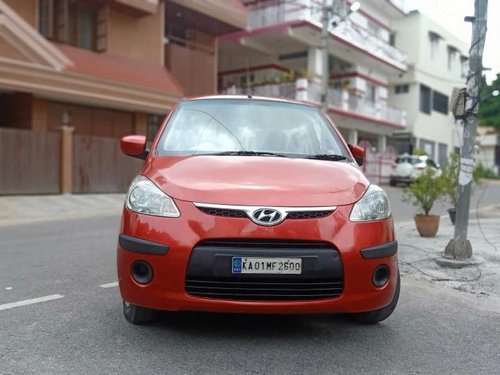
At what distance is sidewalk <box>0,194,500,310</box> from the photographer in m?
5.62

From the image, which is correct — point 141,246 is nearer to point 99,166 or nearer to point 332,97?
point 99,166

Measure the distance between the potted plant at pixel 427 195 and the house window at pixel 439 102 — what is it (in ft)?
108

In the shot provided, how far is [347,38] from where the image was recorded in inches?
1113

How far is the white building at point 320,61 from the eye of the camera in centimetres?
2572

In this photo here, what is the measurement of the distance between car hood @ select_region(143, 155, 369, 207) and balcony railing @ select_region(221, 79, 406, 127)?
57.5ft

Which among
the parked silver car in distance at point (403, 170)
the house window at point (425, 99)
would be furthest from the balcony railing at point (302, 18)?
the house window at point (425, 99)

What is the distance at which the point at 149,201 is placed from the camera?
350 cm

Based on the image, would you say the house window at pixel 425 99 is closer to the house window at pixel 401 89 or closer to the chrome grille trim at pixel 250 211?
the house window at pixel 401 89

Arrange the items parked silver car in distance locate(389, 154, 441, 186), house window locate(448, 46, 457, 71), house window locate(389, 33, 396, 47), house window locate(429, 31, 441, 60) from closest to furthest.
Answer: parked silver car in distance locate(389, 154, 441, 186) < house window locate(389, 33, 396, 47) < house window locate(429, 31, 441, 60) < house window locate(448, 46, 457, 71)

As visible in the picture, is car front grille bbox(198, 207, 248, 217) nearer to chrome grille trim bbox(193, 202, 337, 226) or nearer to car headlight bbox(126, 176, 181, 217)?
chrome grille trim bbox(193, 202, 337, 226)

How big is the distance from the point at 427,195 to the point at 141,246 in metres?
6.16

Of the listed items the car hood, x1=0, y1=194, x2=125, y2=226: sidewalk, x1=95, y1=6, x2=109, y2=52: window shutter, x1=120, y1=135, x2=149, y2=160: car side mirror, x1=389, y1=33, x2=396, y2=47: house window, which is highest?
x1=389, y1=33, x2=396, y2=47: house window

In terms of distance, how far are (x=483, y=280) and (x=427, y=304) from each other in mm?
1263

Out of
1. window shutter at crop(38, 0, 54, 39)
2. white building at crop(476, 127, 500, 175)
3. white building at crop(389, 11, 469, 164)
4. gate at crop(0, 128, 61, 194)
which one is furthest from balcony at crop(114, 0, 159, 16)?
white building at crop(476, 127, 500, 175)
